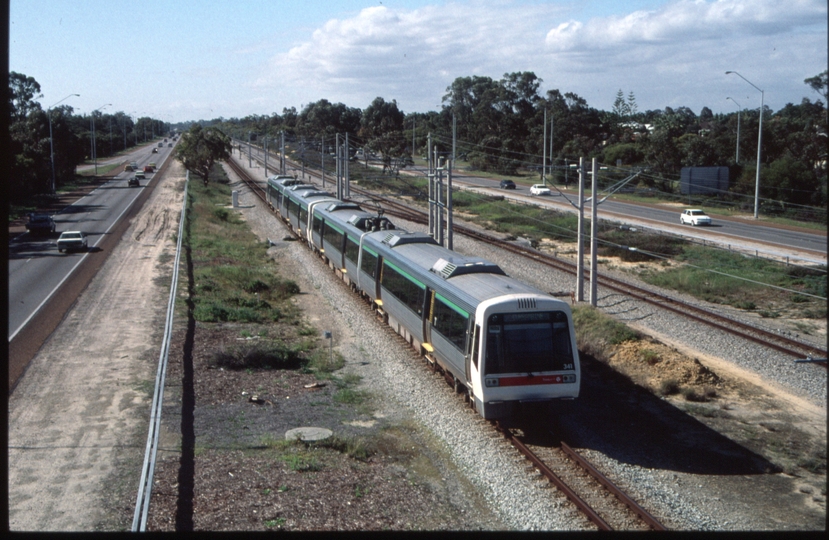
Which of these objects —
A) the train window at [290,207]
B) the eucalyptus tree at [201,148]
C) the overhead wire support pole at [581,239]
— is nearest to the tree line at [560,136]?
the eucalyptus tree at [201,148]

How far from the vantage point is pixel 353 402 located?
Result: 1625 cm

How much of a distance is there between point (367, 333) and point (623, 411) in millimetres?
9000

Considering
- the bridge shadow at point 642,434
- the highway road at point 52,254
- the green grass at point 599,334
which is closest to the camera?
the bridge shadow at point 642,434

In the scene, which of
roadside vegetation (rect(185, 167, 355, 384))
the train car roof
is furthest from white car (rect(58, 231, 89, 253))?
the train car roof

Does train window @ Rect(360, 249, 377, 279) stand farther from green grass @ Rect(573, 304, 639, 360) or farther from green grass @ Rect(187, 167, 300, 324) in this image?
green grass @ Rect(573, 304, 639, 360)

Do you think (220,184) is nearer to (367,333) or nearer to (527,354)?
(367,333)

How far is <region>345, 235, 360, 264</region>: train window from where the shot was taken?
26747mm

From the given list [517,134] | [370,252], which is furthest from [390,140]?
[370,252]

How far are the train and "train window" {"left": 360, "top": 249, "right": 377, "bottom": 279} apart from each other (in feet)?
0.21

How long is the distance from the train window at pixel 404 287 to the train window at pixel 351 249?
168 inches

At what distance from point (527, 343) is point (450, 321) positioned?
2424 mm

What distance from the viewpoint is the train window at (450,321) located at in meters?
15.0

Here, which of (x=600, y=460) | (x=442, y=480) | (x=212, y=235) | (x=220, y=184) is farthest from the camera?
(x=220, y=184)

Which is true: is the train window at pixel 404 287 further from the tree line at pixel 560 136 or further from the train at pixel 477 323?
the tree line at pixel 560 136
